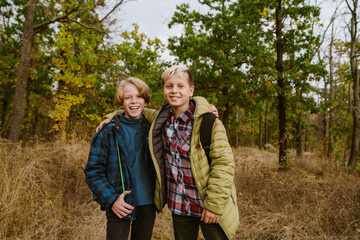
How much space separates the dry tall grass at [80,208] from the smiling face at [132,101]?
2.01 meters

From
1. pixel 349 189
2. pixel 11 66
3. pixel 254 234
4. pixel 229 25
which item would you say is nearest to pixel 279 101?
pixel 229 25

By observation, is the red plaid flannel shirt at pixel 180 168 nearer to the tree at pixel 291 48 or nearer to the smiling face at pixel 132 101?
the smiling face at pixel 132 101

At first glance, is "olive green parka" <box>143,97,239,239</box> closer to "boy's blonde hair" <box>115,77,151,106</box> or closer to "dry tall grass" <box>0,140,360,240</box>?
"boy's blonde hair" <box>115,77,151,106</box>

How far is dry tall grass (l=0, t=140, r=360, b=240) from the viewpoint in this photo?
278 cm

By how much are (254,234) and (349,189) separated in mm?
2539

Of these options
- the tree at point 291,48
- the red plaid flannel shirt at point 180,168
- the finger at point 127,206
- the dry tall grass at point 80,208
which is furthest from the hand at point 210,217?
the tree at point 291,48

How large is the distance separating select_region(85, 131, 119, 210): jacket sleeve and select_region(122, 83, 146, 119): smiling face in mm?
275

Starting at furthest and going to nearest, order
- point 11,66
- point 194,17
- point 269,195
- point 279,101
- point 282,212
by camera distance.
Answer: point 11,66
point 194,17
point 279,101
point 269,195
point 282,212

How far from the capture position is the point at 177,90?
163 centimetres

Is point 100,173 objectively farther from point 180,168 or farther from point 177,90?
point 177,90

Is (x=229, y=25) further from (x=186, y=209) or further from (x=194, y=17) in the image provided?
(x=186, y=209)

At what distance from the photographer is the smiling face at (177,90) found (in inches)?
64.3

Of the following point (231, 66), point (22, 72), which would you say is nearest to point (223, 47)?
point (231, 66)

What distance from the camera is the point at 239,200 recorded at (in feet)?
13.7
